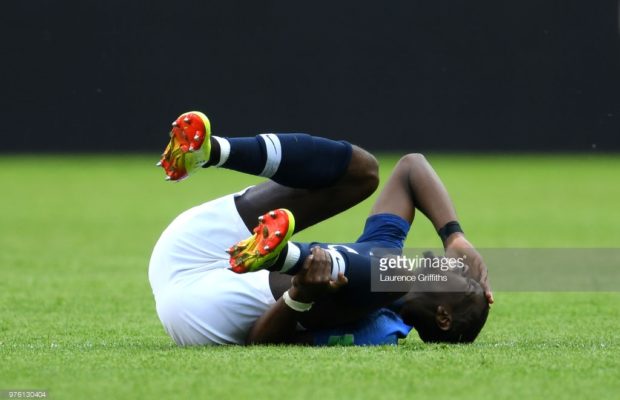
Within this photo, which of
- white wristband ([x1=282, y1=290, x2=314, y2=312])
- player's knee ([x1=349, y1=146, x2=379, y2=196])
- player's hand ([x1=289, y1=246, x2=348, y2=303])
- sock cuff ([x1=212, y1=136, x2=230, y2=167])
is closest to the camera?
player's hand ([x1=289, y1=246, x2=348, y2=303])

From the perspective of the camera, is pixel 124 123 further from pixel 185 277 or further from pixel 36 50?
pixel 185 277

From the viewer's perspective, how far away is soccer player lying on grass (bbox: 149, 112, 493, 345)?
390cm

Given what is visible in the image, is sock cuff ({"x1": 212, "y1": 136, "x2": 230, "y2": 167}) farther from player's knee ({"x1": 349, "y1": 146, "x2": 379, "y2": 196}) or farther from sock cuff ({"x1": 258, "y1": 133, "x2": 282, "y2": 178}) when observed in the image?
player's knee ({"x1": 349, "y1": 146, "x2": 379, "y2": 196})

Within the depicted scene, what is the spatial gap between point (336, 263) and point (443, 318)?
0.55m

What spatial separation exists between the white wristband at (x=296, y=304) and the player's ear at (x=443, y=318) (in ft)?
1.72

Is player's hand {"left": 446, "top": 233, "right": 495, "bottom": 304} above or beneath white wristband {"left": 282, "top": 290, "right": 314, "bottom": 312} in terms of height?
above

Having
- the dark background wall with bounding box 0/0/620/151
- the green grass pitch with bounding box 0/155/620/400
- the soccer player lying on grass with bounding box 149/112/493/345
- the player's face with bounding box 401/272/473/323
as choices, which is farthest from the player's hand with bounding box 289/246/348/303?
the dark background wall with bounding box 0/0/620/151

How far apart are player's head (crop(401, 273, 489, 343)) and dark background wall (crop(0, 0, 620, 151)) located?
12.8 metres

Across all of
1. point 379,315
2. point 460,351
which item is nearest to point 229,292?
point 379,315

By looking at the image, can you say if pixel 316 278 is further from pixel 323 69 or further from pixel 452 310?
pixel 323 69

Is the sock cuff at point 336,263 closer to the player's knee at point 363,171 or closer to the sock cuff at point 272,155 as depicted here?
the sock cuff at point 272,155

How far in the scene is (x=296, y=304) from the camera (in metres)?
3.87

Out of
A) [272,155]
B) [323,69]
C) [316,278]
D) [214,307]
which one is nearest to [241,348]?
[214,307]

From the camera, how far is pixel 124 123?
677 inches
